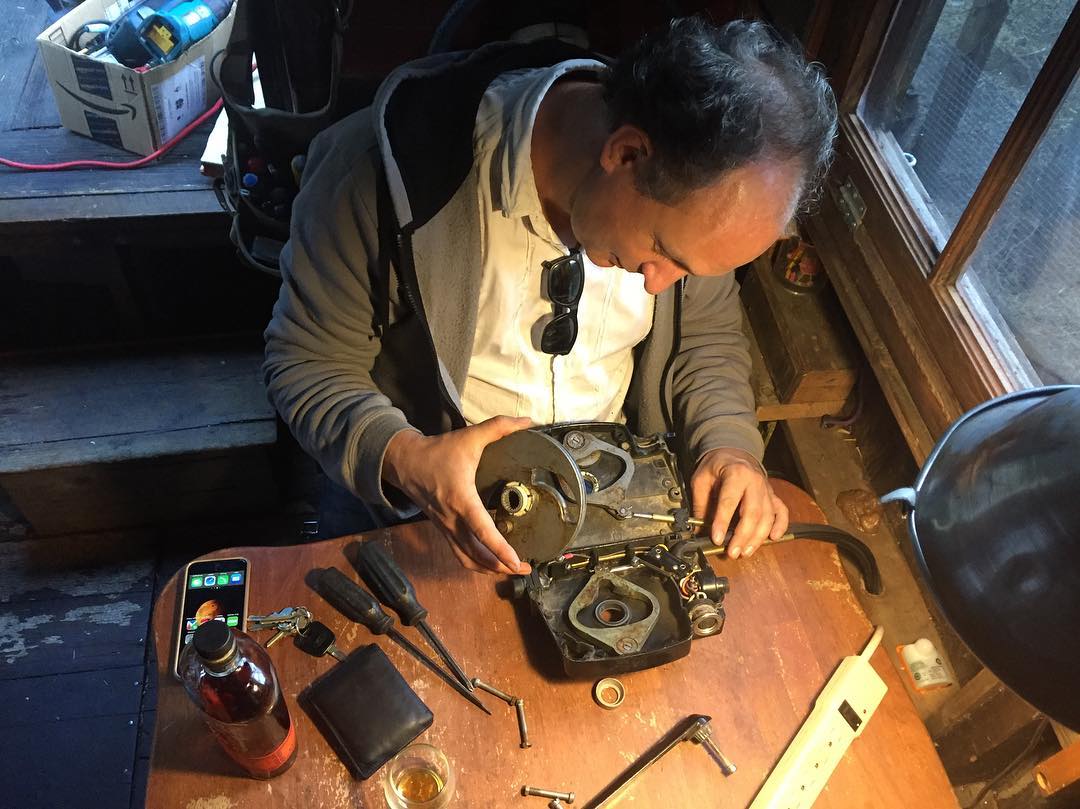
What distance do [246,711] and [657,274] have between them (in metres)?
0.73

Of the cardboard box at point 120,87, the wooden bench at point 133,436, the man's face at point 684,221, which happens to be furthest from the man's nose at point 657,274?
the cardboard box at point 120,87

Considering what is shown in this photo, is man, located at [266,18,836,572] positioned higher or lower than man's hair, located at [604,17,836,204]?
lower

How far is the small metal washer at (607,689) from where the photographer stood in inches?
40.4

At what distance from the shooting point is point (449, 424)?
4.38 feet

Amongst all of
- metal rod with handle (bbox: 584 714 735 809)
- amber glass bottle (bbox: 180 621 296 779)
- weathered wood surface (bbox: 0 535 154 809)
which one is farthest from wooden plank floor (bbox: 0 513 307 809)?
metal rod with handle (bbox: 584 714 735 809)

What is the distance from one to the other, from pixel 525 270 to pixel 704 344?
425mm

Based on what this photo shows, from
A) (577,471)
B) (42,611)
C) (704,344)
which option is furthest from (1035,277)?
(42,611)

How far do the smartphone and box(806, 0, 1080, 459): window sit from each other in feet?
3.52

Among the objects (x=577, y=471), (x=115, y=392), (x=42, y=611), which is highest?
(x=577, y=471)

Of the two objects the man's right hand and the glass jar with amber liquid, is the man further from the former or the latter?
the glass jar with amber liquid

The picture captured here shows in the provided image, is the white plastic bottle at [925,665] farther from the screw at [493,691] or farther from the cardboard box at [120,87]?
the cardboard box at [120,87]

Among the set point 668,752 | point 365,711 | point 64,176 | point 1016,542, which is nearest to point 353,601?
point 365,711

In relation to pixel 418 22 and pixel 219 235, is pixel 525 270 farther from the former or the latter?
pixel 219 235

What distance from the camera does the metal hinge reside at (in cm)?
144
